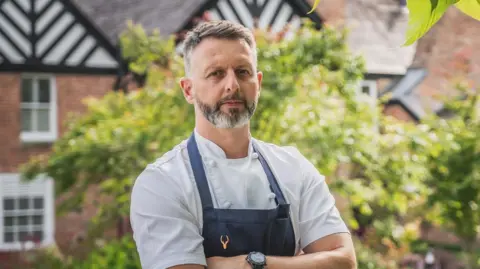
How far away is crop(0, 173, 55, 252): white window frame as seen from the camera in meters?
14.4

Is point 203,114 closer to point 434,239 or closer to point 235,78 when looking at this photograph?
point 235,78

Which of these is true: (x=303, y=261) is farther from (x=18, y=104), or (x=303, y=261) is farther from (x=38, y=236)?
(x=18, y=104)

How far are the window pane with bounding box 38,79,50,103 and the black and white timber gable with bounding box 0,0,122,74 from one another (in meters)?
1.26

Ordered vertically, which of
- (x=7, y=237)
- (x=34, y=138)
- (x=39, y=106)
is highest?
(x=39, y=106)

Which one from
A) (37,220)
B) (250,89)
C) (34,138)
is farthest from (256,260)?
(37,220)

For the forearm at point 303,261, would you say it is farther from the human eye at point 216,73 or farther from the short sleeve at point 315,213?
the human eye at point 216,73

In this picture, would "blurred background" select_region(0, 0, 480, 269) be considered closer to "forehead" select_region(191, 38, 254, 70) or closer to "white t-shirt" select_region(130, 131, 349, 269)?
"white t-shirt" select_region(130, 131, 349, 269)

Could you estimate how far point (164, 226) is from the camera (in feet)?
7.22

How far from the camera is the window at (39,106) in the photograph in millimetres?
14773

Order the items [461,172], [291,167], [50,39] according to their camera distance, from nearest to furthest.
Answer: [291,167]
[461,172]
[50,39]

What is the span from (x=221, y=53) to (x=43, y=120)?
13176 mm

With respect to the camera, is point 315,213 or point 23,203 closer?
point 315,213

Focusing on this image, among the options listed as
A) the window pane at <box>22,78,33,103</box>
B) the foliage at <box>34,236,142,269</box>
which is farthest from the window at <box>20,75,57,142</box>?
the foliage at <box>34,236,142,269</box>

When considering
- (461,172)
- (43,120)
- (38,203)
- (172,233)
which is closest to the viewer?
(172,233)
